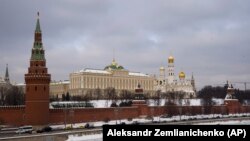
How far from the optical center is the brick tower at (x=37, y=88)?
50.4 metres

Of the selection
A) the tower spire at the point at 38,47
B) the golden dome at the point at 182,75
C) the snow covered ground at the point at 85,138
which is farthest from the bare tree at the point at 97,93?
the snow covered ground at the point at 85,138

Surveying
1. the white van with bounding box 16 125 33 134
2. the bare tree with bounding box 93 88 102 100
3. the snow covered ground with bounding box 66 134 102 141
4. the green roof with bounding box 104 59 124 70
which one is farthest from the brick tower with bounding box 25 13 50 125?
the green roof with bounding box 104 59 124 70

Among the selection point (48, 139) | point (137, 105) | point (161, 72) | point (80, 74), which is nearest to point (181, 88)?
point (161, 72)

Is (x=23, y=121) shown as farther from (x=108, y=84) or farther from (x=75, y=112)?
(x=108, y=84)

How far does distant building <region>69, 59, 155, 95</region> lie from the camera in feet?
404

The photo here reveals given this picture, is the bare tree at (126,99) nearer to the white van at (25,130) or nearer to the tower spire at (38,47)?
the tower spire at (38,47)

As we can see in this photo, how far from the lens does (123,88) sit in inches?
5157

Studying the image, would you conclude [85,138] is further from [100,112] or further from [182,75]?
[182,75]

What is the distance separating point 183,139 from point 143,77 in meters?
126

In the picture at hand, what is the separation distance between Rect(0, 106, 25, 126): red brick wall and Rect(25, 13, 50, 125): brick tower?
37.9 inches

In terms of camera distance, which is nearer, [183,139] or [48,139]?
[183,139]

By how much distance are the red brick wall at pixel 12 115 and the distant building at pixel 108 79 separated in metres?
70.2

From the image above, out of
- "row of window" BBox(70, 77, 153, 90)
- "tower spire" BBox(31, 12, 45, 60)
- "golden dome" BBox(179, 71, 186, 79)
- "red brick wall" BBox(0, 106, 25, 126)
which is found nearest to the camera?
"tower spire" BBox(31, 12, 45, 60)

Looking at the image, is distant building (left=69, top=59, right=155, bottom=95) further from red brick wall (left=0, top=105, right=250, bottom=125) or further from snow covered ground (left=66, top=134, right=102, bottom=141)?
snow covered ground (left=66, top=134, right=102, bottom=141)
